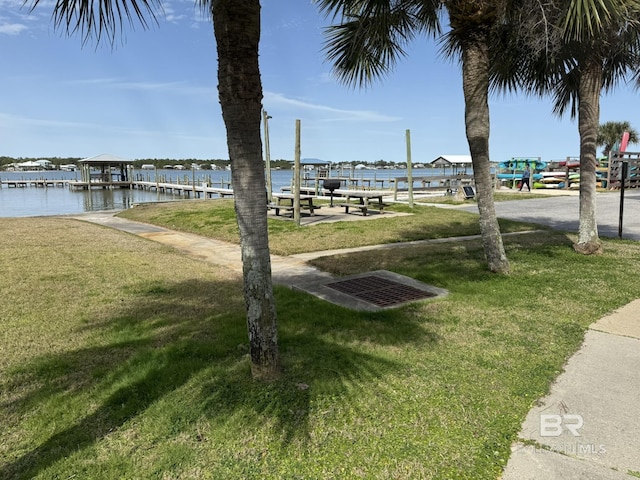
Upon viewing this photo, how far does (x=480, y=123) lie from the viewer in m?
6.69

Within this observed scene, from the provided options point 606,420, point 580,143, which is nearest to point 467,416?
point 606,420

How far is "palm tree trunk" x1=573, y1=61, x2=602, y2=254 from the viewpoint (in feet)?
26.6

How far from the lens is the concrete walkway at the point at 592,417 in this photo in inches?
101

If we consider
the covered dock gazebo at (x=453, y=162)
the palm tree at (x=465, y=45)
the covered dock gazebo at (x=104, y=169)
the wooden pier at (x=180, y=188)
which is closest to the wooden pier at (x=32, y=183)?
the covered dock gazebo at (x=104, y=169)

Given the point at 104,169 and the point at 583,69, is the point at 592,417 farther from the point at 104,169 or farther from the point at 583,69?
the point at 104,169

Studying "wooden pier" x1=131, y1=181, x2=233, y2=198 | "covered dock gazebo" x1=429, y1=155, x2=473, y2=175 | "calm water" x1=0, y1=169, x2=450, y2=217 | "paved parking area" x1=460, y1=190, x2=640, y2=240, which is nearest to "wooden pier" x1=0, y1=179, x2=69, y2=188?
"calm water" x1=0, y1=169, x2=450, y2=217

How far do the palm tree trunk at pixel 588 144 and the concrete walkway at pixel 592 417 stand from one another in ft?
11.3

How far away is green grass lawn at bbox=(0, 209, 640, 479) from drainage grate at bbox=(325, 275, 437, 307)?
35 cm

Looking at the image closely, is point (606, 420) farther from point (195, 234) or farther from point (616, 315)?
point (195, 234)

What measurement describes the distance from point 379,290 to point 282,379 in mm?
2956

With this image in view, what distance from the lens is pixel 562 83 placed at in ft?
30.0

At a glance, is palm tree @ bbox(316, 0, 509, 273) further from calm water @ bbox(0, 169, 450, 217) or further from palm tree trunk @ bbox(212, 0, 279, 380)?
calm water @ bbox(0, 169, 450, 217)

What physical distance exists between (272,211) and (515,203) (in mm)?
9539

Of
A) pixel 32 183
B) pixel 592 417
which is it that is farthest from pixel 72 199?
pixel 592 417
